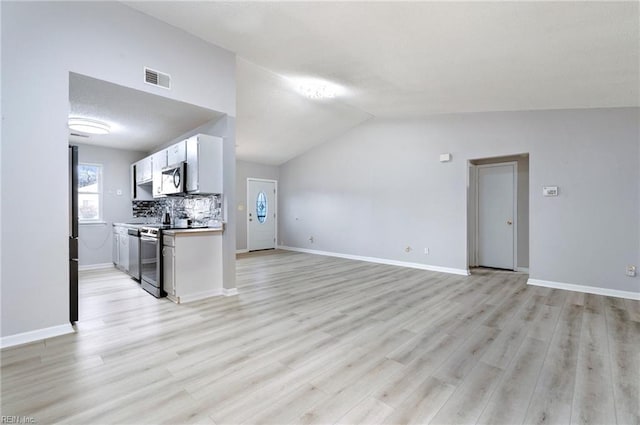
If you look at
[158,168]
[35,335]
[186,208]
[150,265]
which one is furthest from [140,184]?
[35,335]

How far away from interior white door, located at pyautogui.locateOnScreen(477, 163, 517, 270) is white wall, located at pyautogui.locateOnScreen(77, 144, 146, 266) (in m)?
7.42

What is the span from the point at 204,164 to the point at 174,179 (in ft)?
2.79

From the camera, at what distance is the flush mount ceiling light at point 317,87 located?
4.55 metres

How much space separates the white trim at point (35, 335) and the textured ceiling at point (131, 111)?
7.80 ft

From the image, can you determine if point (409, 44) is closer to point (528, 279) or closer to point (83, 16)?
point (83, 16)

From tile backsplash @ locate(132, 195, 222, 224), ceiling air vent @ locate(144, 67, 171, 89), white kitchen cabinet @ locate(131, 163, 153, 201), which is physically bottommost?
tile backsplash @ locate(132, 195, 222, 224)

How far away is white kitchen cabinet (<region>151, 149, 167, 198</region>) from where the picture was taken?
4.89 m

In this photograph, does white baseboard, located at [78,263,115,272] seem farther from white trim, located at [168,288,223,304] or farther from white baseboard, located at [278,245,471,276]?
white baseboard, located at [278,245,471,276]

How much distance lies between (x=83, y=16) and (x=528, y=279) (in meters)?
6.77

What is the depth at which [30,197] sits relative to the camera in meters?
2.59

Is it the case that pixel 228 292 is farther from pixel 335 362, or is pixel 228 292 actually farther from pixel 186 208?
pixel 335 362

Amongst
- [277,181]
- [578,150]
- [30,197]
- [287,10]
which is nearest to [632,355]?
[578,150]

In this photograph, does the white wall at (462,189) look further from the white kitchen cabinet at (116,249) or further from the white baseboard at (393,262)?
the white kitchen cabinet at (116,249)

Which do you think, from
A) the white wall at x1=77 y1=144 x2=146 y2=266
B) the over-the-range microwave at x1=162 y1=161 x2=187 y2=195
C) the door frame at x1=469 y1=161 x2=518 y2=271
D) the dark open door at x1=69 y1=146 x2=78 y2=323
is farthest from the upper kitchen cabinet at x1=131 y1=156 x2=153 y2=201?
the door frame at x1=469 y1=161 x2=518 y2=271
